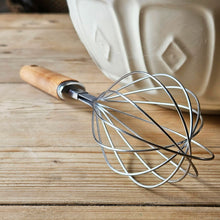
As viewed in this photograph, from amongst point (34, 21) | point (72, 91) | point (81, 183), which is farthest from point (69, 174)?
point (34, 21)

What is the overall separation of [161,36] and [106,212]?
162 mm

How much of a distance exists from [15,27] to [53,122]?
17.7 inches

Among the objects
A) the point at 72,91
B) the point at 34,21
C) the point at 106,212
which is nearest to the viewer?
the point at 106,212

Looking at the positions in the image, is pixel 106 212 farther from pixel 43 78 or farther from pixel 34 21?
pixel 34 21

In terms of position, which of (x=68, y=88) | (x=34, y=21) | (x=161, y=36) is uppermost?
(x=161, y=36)

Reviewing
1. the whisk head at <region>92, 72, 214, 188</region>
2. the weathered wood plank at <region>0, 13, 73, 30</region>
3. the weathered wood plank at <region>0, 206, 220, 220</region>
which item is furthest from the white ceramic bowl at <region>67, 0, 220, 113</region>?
the weathered wood plank at <region>0, 13, 73, 30</region>

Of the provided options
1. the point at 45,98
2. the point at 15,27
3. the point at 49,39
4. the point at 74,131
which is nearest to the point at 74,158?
the point at 74,131

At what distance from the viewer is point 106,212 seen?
30 cm

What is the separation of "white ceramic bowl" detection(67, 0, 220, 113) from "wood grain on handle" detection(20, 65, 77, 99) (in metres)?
0.10

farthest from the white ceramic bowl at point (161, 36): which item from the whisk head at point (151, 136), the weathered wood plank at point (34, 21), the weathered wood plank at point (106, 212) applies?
the weathered wood plank at point (34, 21)

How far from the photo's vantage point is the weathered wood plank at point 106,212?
30cm

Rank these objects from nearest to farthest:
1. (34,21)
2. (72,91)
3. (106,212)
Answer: (106,212)
(72,91)
(34,21)

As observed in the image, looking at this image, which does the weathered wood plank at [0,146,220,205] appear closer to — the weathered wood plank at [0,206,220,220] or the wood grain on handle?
the weathered wood plank at [0,206,220,220]

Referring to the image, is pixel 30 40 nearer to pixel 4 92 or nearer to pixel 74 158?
pixel 4 92
